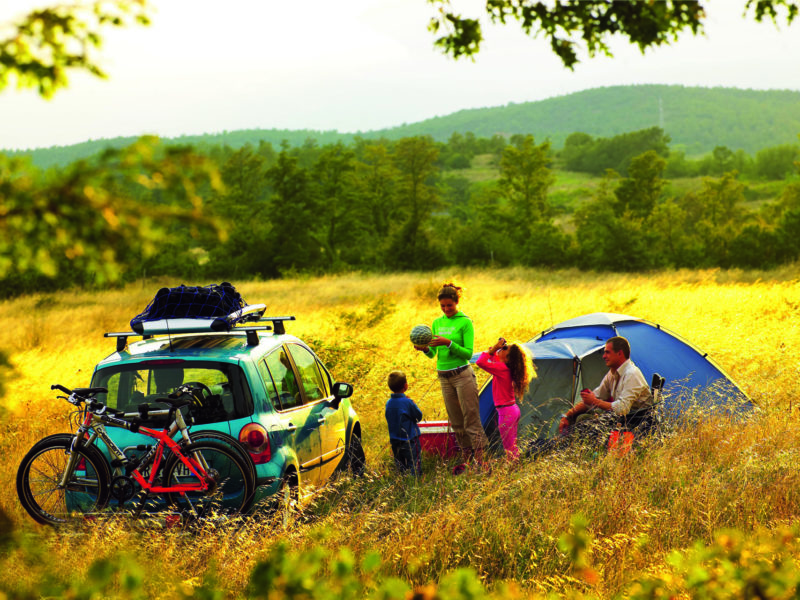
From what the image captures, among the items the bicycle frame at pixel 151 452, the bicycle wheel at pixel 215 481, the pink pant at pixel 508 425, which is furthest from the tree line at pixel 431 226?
the bicycle wheel at pixel 215 481

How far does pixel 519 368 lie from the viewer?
7.70 meters

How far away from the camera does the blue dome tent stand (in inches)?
340

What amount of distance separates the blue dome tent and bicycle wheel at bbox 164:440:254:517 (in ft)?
12.6

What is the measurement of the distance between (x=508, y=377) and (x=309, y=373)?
208cm

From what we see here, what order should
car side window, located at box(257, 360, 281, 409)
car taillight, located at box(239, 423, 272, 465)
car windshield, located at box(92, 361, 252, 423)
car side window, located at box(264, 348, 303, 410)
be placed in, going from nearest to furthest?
car taillight, located at box(239, 423, 272, 465)
car windshield, located at box(92, 361, 252, 423)
car side window, located at box(257, 360, 281, 409)
car side window, located at box(264, 348, 303, 410)

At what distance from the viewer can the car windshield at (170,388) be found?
555cm

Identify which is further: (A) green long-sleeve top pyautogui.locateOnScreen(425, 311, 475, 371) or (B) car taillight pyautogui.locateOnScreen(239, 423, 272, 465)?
(A) green long-sleeve top pyautogui.locateOnScreen(425, 311, 475, 371)

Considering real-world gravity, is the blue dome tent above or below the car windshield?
below

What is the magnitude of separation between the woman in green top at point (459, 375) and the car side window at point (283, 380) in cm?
169

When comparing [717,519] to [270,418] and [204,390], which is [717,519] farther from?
[204,390]

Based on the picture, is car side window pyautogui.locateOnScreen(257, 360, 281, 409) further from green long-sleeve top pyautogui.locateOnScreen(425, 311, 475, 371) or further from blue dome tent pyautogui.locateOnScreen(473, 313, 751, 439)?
blue dome tent pyautogui.locateOnScreen(473, 313, 751, 439)

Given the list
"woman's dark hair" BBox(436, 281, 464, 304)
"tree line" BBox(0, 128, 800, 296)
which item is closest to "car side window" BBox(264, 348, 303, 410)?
"woman's dark hair" BBox(436, 281, 464, 304)

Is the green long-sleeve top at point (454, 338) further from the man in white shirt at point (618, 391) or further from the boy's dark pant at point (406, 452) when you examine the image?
the man in white shirt at point (618, 391)

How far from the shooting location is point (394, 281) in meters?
32.8
